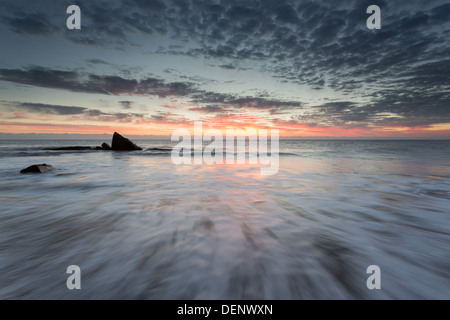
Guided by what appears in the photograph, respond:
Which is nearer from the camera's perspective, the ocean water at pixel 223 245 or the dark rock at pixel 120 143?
the ocean water at pixel 223 245

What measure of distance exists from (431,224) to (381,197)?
170cm

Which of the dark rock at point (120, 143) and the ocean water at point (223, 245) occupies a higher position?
the dark rock at point (120, 143)

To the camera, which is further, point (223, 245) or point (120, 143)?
point (120, 143)

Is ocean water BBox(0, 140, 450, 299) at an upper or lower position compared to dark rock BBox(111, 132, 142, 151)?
lower

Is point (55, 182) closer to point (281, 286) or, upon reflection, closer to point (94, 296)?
point (94, 296)

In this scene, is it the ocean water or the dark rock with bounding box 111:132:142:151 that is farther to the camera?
the dark rock with bounding box 111:132:142:151

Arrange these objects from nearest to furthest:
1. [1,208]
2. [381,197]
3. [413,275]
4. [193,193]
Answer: [413,275]
[1,208]
[381,197]
[193,193]

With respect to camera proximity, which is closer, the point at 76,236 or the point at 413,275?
the point at 413,275

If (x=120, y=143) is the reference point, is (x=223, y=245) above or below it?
below
